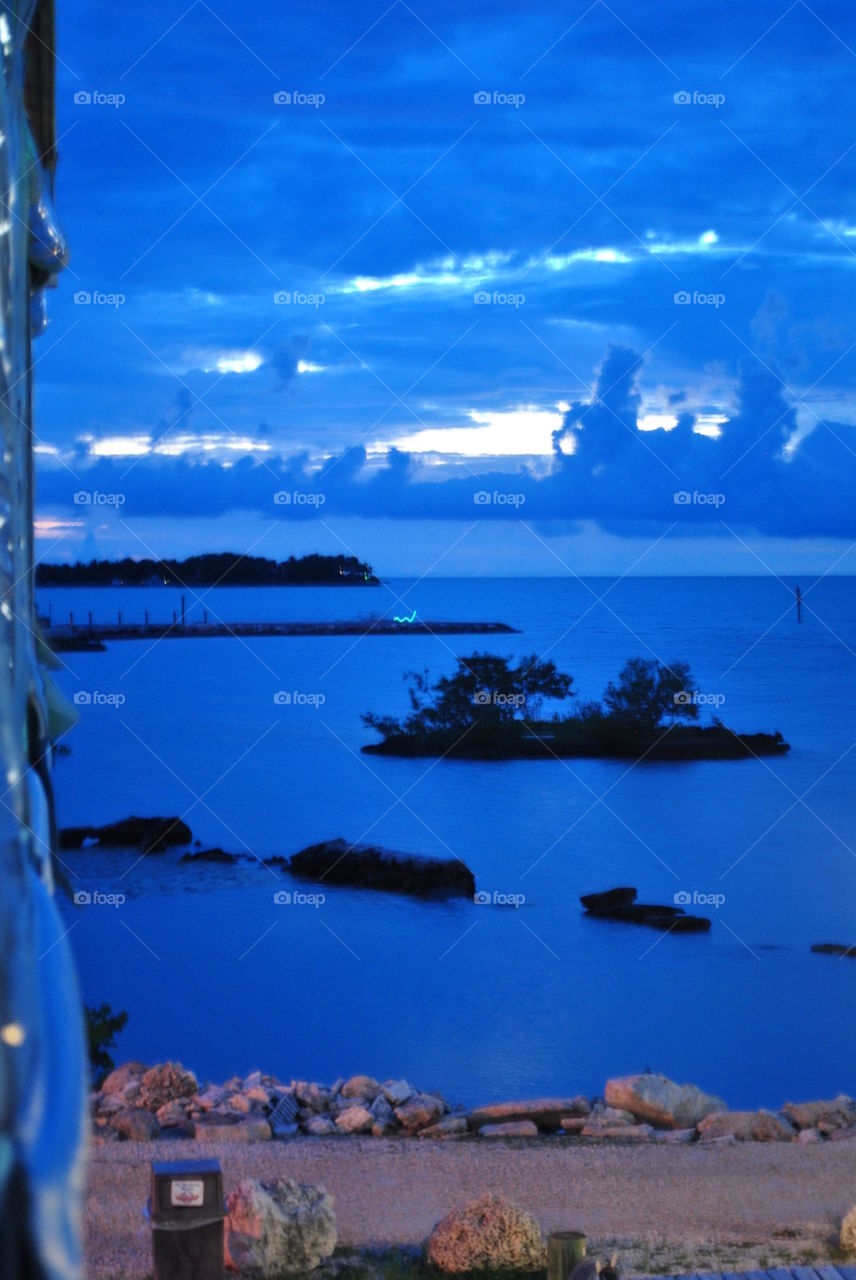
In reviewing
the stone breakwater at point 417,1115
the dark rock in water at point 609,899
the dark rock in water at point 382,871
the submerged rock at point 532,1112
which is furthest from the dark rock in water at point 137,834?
the submerged rock at point 532,1112

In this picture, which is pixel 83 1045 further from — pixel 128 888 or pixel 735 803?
pixel 735 803

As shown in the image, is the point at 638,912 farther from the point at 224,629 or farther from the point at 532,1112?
the point at 532,1112

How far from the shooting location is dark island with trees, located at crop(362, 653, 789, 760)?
18.6 meters

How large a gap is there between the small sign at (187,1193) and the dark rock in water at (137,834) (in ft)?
38.8

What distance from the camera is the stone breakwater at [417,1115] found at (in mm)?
7098

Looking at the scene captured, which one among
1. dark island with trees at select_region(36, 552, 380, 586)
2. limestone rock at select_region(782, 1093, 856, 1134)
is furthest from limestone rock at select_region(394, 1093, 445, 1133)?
dark island with trees at select_region(36, 552, 380, 586)

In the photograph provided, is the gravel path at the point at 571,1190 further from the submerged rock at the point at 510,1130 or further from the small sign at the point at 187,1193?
the small sign at the point at 187,1193

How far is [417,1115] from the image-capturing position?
24.1ft

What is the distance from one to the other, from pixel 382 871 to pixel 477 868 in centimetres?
118

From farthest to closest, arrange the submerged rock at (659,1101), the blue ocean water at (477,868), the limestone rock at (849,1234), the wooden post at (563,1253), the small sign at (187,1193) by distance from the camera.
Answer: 1. the blue ocean water at (477,868)
2. the submerged rock at (659,1101)
3. the limestone rock at (849,1234)
4. the small sign at (187,1193)
5. the wooden post at (563,1253)

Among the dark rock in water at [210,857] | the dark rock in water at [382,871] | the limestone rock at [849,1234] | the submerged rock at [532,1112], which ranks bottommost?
the limestone rock at [849,1234]

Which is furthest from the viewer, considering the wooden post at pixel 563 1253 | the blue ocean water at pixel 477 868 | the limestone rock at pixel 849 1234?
the blue ocean water at pixel 477 868

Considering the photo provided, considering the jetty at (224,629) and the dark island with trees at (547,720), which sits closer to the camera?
the jetty at (224,629)

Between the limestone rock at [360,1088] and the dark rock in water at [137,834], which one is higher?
the dark rock in water at [137,834]
